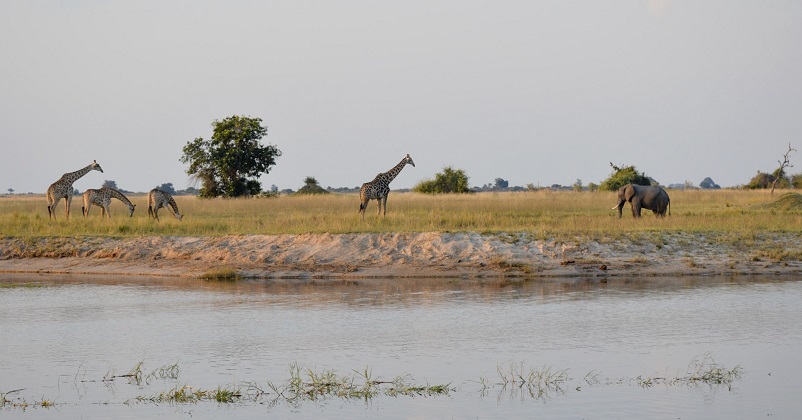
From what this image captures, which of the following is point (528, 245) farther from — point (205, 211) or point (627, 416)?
point (205, 211)

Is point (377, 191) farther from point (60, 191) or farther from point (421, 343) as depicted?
point (421, 343)

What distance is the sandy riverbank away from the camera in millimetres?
20609

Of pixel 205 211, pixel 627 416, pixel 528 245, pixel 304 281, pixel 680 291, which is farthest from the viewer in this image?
pixel 205 211

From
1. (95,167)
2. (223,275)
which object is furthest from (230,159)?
(223,275)

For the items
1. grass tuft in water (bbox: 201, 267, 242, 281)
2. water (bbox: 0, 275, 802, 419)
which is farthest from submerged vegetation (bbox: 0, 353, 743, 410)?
grass tuft in water (bbox: 201, 267, 242, 281)

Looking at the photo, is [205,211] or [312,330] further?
[205,211]

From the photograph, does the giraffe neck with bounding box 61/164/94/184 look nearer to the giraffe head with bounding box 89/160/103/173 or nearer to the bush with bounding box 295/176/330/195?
the giraffe head with bounding box 89/160/103/173

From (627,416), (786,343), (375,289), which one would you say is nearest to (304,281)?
(375,289)

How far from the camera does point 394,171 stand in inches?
1239

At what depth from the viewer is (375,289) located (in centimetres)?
1836

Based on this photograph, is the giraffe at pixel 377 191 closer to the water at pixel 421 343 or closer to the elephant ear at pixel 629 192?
the elephant ear at pixel 629 192

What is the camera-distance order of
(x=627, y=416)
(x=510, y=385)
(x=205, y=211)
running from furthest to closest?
(x=205, y=211) → (x=510, y=385) → (x=627, y=416)

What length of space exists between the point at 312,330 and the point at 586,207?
24283 mm

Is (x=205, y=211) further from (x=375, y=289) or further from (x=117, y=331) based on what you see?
(x=117, y=331)
